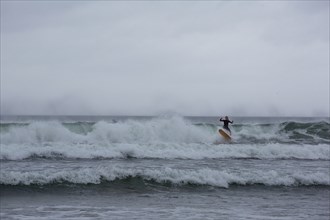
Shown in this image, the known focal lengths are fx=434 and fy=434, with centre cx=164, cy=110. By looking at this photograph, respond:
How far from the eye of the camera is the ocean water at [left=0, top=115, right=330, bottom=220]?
404 inches

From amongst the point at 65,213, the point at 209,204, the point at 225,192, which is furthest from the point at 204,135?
the point at 65,213

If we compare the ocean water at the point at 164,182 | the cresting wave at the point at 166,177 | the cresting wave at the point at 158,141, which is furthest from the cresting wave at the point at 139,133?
the cresting wave at the point at 166,177

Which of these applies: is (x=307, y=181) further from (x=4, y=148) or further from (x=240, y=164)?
(x=4, y=148)

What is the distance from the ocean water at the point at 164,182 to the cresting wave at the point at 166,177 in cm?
3

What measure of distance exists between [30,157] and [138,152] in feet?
15.0

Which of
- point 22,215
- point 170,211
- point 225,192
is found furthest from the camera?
point 225,192

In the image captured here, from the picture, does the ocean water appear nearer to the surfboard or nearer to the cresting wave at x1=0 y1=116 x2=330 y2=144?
the cresting wave at x1=0 y1=116 x2=330 y2=144

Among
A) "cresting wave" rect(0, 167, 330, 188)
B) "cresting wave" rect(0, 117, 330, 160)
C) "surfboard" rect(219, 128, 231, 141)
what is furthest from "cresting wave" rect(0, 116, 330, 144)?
"cresting wave" rect(0, 167, 330, 188)

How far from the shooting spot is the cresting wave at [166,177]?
530 inches

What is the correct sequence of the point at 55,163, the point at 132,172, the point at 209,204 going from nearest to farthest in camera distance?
1. the point at 209,204
2. the point at 132,172
3. the point at 55,163

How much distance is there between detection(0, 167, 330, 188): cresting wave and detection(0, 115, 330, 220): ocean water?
31 mm

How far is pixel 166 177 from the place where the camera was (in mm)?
13930

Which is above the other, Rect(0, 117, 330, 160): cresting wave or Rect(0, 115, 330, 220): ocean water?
Rect(0, 117, 330, 160): cresting wave

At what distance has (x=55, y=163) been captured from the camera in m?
16.9
